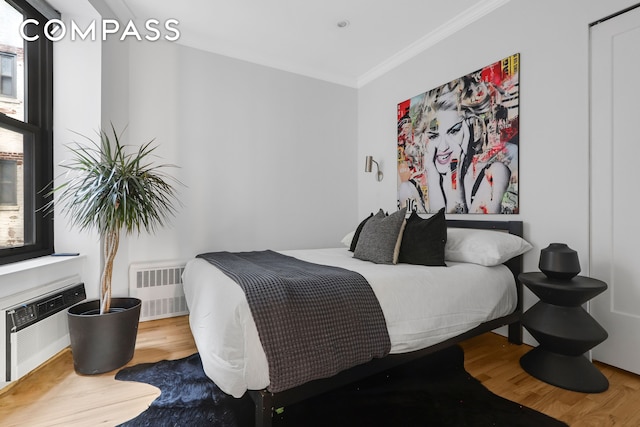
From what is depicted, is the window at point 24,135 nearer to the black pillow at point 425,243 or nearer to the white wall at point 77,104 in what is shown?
the white wall at point 77,104

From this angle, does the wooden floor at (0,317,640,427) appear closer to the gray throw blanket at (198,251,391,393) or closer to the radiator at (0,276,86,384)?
the radiator at (0,276,86,384)

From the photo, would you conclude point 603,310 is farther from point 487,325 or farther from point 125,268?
point 125,268

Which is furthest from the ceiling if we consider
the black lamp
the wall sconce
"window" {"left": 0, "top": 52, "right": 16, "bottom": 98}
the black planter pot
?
the black planter pot

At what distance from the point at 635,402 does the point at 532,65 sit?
85.1 inches

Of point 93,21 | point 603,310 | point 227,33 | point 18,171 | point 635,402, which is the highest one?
point 227,33

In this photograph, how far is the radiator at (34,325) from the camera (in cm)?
169

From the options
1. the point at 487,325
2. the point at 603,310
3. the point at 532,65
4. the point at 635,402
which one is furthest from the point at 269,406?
the point at 532,65

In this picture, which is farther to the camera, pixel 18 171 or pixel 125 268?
pixel 125 268

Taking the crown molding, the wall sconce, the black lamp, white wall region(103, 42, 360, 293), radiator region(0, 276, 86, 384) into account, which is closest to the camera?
radiator region(0, 276, 86, 384)

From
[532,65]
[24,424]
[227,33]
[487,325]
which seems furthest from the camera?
[227,33]

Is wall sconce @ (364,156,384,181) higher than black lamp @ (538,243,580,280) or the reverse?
higher

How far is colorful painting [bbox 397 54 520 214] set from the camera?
2467 mm

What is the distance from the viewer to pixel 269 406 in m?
1.30

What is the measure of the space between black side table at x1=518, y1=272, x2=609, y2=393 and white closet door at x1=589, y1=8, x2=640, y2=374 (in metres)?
0.26
